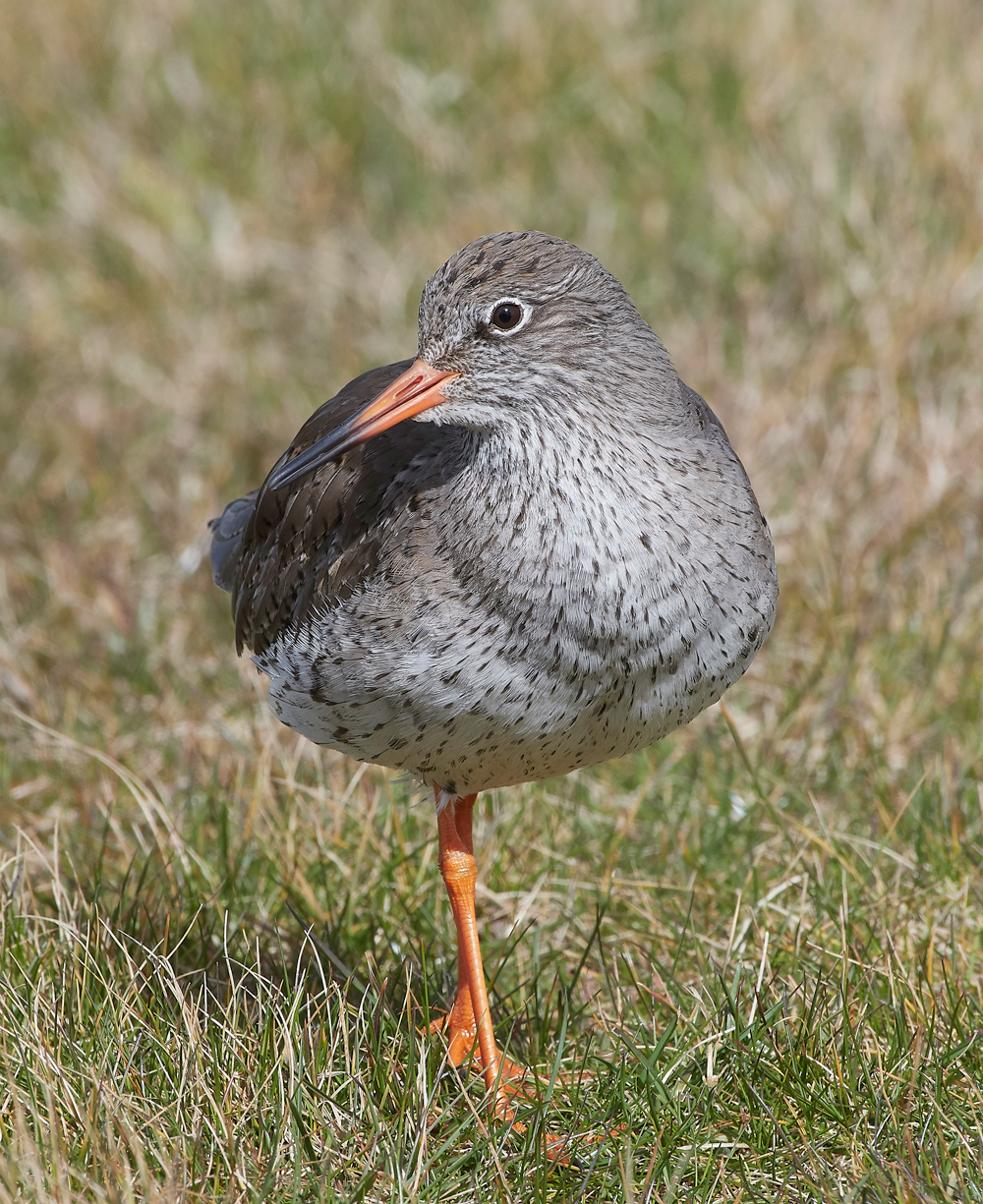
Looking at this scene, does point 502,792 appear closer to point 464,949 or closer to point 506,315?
point 464,949

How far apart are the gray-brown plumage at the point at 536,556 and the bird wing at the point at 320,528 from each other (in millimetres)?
76

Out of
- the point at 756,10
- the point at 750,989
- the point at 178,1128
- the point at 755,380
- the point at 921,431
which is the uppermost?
the point at 756,10

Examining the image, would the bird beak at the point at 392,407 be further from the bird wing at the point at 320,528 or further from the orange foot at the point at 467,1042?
the orange foot at the point at 467,1042

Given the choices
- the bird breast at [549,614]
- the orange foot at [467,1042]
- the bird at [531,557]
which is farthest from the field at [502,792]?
the bird breast at [549,614]

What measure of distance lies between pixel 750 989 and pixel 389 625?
139cm

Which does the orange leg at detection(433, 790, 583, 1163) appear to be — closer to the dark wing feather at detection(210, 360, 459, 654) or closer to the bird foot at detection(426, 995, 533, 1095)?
the bird foot at detection(426, 995, 533, 1095)

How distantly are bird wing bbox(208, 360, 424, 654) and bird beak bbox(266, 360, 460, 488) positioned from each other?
27 cm

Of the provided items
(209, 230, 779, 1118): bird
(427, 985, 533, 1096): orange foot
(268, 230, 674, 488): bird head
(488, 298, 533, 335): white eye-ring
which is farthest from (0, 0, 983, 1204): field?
(488, 298, 533, 335): white eye-ring

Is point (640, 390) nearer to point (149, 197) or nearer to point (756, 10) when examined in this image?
point (149, 197)

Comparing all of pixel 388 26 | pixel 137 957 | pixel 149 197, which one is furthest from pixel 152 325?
pixel 137 957

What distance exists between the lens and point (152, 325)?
8.31 meters

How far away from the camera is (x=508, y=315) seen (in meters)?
3.86

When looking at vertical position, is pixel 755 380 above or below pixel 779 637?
above

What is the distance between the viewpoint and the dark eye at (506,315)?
3844mm
